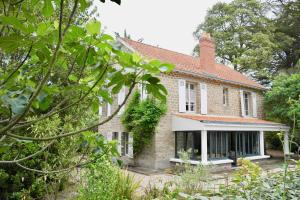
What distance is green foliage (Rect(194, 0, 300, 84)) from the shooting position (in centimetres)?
3067

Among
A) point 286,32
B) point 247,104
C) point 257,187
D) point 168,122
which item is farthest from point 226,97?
point 286,32

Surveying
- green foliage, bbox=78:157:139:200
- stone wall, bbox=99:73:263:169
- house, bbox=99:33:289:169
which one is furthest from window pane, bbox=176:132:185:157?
green foliage, bbox=78:157:139:200

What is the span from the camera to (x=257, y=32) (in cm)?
3070

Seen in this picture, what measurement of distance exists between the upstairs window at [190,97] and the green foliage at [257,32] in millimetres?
14314

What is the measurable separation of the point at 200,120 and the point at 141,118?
122 inches

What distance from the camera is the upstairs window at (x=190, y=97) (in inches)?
653

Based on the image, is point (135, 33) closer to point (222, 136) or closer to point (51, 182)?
point (222, 136)

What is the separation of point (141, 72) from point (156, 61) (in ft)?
0.50

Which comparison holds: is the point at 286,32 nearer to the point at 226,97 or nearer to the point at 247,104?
the point at 247,104

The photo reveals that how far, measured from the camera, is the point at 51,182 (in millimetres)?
7609

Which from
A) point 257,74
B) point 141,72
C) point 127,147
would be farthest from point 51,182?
point 257,74

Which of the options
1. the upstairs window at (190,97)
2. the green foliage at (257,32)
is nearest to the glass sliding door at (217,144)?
the upstairs window at (190,97)

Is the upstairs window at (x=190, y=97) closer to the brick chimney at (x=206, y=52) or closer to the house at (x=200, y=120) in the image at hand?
the house at (x=200, y=120)

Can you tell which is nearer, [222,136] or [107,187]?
[107,187]
